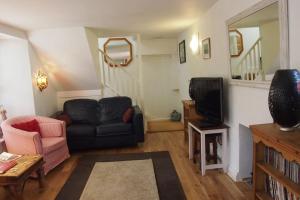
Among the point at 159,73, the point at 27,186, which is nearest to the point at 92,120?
the point at 27,186

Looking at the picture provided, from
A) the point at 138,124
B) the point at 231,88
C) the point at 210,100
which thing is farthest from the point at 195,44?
the point at 138,124

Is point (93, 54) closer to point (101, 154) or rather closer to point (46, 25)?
point (46, 25)

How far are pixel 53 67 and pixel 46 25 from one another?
1141 mm

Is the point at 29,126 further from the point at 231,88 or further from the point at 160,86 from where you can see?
the point at 160,86

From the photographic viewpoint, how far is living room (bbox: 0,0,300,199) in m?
2.48

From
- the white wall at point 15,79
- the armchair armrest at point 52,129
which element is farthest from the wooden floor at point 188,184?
the white wall at point 15,79

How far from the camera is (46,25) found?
3.76 m

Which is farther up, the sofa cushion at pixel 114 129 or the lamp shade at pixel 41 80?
the lamp shade at pixel 41 80

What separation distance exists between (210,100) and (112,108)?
2315mm

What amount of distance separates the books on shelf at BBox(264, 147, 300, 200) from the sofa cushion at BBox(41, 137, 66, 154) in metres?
2.75

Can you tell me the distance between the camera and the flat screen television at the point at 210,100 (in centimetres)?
303

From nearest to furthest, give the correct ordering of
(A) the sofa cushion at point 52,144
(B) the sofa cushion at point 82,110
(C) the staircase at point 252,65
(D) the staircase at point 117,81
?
(C) the staircase at point 252,65 < (A) the sofa cushion at point 52,144 < (B) the sofa cushion at point 82,110 < (D) the staircase at point 117,81

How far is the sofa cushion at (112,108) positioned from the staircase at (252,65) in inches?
107

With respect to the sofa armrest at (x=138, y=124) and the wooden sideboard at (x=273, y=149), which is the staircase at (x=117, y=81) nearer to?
the sofa armrest at (x=138, y=124)
